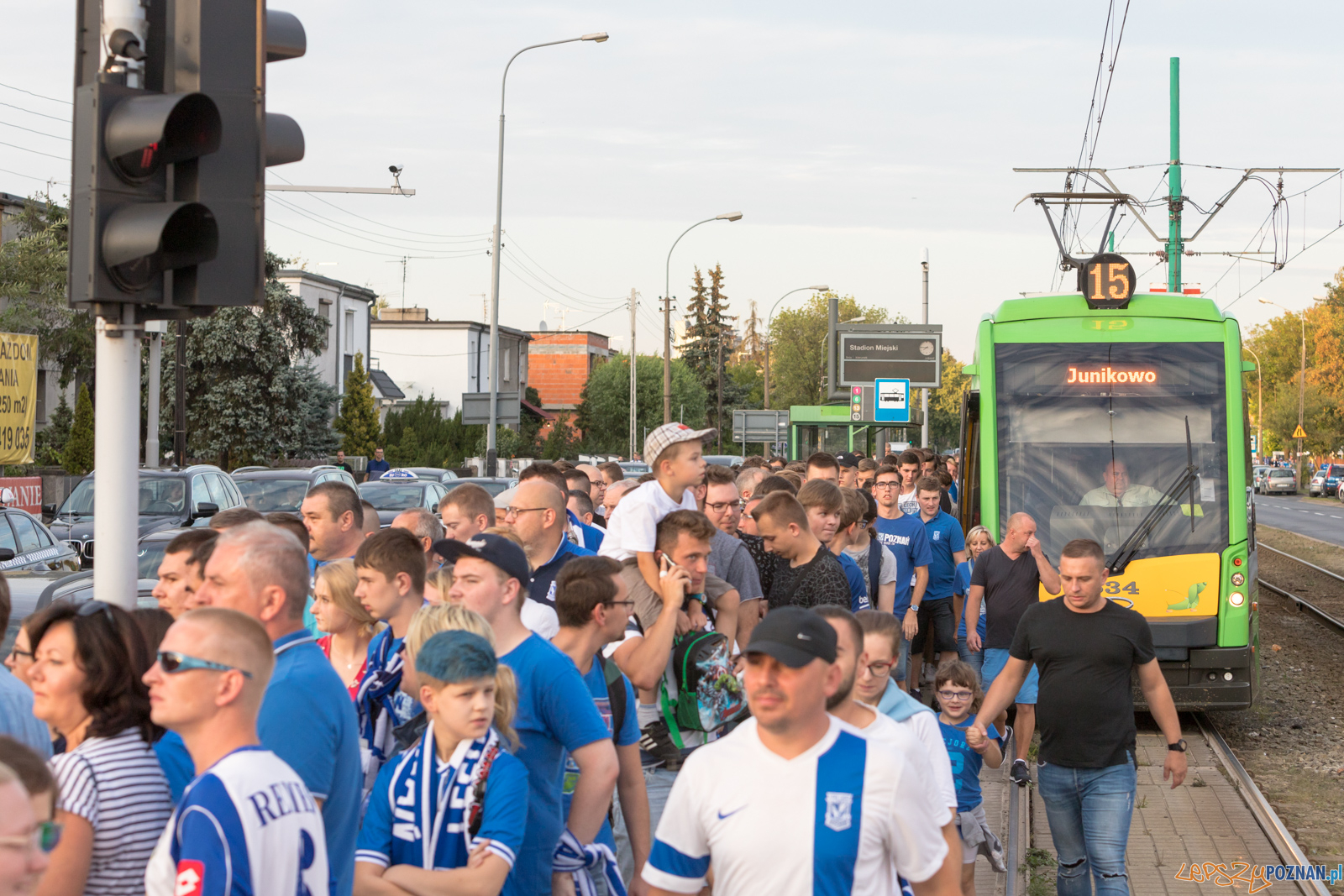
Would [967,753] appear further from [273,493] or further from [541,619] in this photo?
[273,493]

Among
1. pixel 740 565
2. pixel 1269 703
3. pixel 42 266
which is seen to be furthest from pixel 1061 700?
pixel 42 266

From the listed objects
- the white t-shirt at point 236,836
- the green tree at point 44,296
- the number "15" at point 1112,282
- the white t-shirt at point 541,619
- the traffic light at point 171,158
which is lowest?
the white t-shirt at point 236,836

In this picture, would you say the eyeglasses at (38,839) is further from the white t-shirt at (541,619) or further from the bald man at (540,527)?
the bald man at (540,527)

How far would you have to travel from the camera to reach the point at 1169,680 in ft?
33.9

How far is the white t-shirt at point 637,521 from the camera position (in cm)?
580

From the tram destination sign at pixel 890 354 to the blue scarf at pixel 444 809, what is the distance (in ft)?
102

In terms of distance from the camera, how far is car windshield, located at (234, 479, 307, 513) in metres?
17.4

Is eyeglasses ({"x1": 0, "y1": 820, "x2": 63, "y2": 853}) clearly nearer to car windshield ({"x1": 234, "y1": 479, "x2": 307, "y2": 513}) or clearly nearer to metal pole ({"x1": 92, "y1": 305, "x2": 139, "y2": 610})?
metal pole ({"x1": 92, "y1": 305, "x2": 139, "y2": 610})

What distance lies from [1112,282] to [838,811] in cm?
905

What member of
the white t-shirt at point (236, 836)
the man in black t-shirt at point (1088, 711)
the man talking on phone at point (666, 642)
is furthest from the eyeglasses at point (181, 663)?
the man in black t-shirt at point (1088, 711)

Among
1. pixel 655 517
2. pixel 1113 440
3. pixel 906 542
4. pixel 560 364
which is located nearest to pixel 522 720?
pixel 655 517

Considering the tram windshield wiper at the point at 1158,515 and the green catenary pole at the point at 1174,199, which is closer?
the tram windshield wiper at the point at 1158,515

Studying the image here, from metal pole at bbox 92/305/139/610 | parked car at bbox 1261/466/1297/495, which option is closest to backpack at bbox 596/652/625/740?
metal pole at bbox 92/305/139/610

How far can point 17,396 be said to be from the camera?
1847cm
